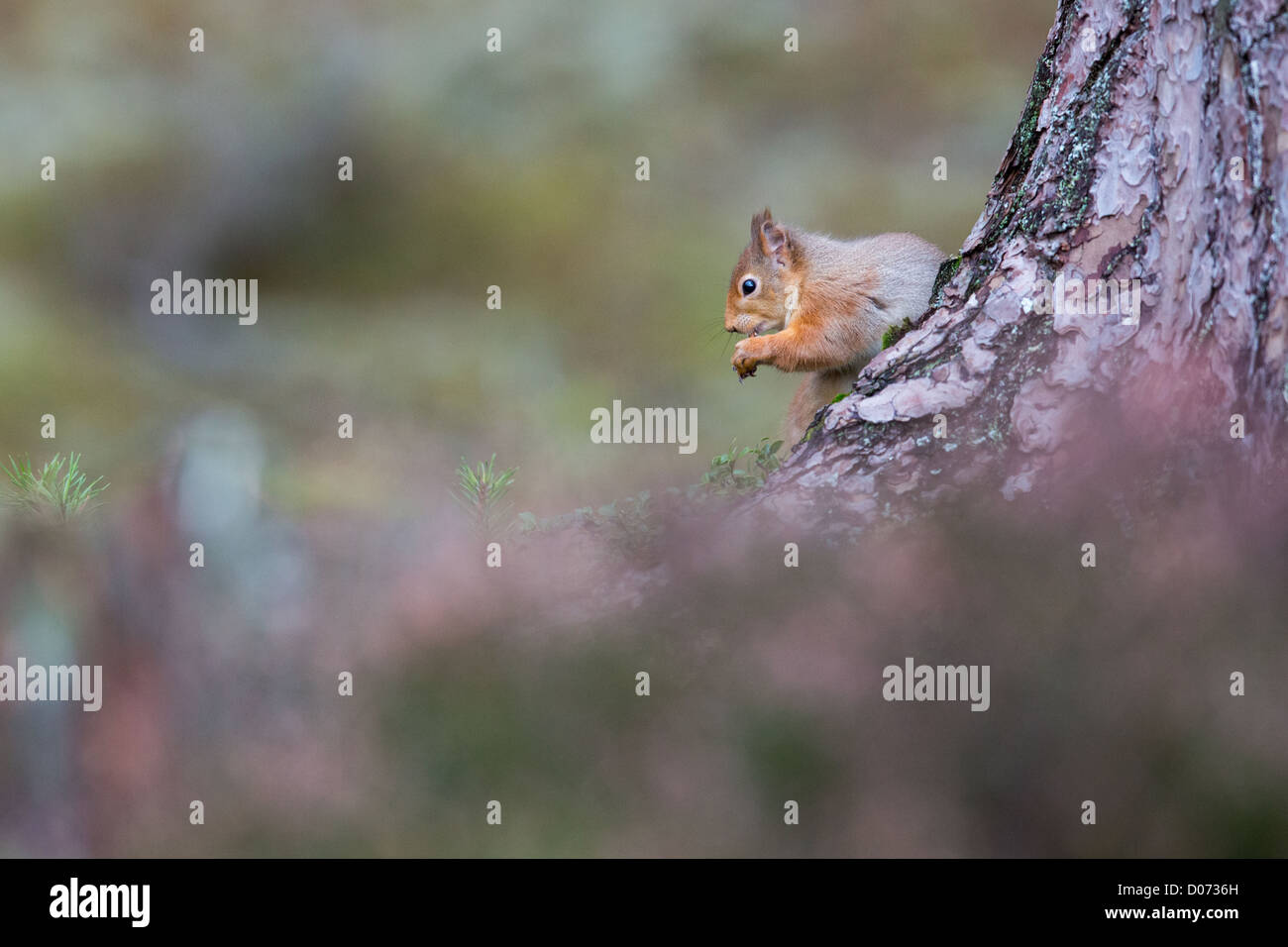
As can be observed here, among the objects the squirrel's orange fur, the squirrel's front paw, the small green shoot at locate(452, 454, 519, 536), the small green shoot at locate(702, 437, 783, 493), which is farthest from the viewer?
the squirrel's front paw

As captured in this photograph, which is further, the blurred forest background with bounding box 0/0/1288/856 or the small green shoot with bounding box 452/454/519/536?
the small green shoot with bounding box 452/454/519/536

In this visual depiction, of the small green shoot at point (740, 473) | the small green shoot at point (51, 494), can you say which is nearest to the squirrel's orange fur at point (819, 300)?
the small green shoot at point (740, 473)

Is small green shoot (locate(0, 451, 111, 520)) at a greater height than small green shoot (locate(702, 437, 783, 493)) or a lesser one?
lesser

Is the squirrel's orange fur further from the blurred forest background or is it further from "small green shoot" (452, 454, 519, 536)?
"small green shoot" (452, 454, 519, 536)

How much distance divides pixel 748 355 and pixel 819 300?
1.94ft

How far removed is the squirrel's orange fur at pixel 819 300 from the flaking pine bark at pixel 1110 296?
154cm

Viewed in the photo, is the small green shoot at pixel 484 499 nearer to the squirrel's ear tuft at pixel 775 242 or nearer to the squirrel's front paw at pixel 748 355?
the squirrel's front paw at pixel 748 355

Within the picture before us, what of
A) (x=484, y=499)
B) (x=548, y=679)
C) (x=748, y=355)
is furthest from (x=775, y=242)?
(x=548, y=679)

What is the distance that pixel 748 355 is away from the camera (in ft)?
25.9

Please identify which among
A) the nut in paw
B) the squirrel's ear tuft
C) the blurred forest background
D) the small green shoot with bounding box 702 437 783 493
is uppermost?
the squirrel's ear tuft

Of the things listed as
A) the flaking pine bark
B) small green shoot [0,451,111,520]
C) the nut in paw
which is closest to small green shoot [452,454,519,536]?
the flaking pine bark

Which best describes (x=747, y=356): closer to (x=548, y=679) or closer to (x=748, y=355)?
(x=748, y=355)

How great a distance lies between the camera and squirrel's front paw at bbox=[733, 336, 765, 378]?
310 inches

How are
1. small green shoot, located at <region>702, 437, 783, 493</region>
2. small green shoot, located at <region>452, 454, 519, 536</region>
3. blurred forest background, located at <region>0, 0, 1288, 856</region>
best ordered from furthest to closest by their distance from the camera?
1. small green shoot, located at <region>702, 437, 783, 493</region>
2. small green shoot, located at <region>452, 454, 519, 536</region>
3. blurred forest background, located at <region>0, 0, 1288, 856</region>
